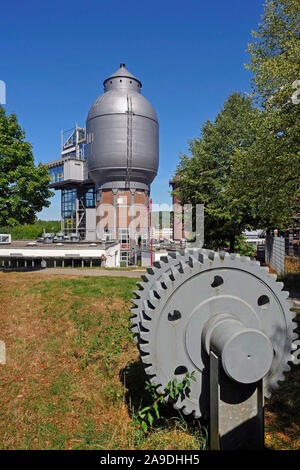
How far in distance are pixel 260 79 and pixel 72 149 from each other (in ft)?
169

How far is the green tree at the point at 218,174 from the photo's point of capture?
1931cm

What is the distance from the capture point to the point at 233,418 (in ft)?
12.5

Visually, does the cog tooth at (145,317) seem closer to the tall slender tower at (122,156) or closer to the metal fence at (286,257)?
the metal fence at (286,257)

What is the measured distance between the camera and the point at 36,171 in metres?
18.7

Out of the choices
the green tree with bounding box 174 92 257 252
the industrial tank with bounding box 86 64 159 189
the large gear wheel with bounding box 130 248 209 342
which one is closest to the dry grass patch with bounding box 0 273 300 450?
the large gear wheel with bounding box 130 248 209 342

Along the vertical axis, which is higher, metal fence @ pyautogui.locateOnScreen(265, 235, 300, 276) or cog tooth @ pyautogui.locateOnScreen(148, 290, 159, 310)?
cog tooth @ pyautogui.locateOnScreen(148, 290, 159, 310)

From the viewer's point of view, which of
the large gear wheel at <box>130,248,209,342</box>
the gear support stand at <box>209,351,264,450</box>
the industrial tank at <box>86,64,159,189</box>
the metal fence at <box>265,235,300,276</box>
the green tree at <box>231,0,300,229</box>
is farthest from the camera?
the industrial tank at <box>86,64,159,189</box>

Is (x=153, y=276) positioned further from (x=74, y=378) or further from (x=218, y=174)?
(x=218, y=174)

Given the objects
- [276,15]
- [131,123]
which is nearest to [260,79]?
[276,15]

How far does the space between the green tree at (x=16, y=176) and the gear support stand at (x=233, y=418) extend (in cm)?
1656

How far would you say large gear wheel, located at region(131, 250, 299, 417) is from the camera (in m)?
4.11

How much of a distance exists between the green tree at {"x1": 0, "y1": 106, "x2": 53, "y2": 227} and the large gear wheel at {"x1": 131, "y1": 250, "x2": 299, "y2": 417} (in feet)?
51.8

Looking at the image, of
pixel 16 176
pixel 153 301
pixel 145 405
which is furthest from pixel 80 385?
pixel 16 176

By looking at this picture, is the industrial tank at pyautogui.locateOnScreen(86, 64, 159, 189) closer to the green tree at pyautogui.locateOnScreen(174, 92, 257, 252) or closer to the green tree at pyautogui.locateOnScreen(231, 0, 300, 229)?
the green tree at pyautogui.locateOnScreen(174, 92, 257, 252)
